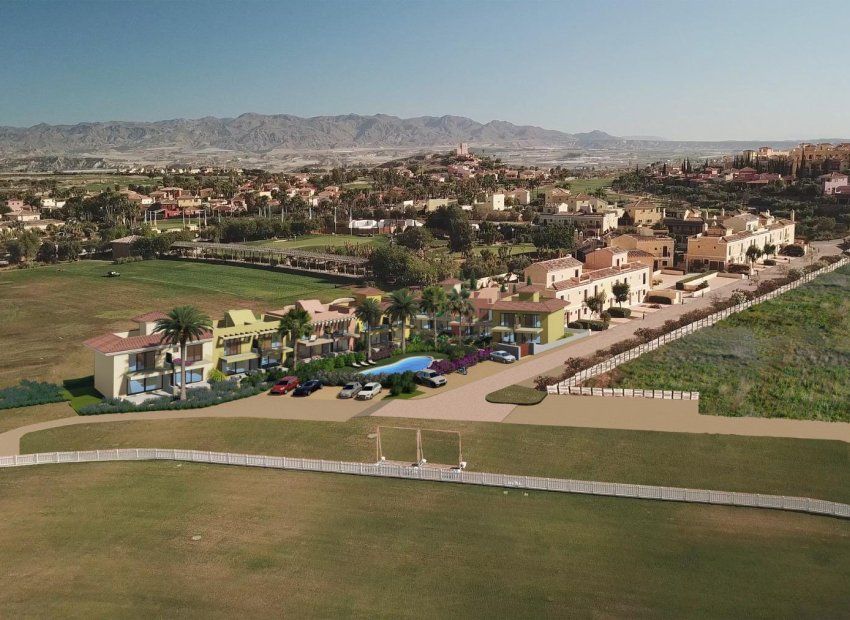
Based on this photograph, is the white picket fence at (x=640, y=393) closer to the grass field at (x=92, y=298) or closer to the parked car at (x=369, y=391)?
the parked car at (x=369, y=391)

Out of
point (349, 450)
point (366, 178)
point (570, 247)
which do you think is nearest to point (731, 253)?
point (570, 247)

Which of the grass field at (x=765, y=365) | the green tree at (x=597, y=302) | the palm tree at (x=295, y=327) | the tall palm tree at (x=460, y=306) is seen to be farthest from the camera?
the green tree at (x=597, y=302)

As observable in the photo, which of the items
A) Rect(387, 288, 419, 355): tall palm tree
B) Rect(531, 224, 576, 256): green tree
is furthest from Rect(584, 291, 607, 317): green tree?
Rect(531, 224, 576, 256): green tree

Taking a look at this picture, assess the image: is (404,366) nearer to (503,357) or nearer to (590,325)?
(503,357)

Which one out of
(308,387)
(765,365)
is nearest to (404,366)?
(308,387)

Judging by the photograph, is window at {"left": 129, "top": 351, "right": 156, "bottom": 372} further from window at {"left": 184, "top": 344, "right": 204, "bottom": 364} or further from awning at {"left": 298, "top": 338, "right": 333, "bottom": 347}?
awning at {"left": 298, "top": 338, "right": 333, "bottom": 347}

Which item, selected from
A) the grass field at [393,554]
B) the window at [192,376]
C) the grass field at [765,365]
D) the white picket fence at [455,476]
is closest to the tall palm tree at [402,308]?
the window at [192,376]
